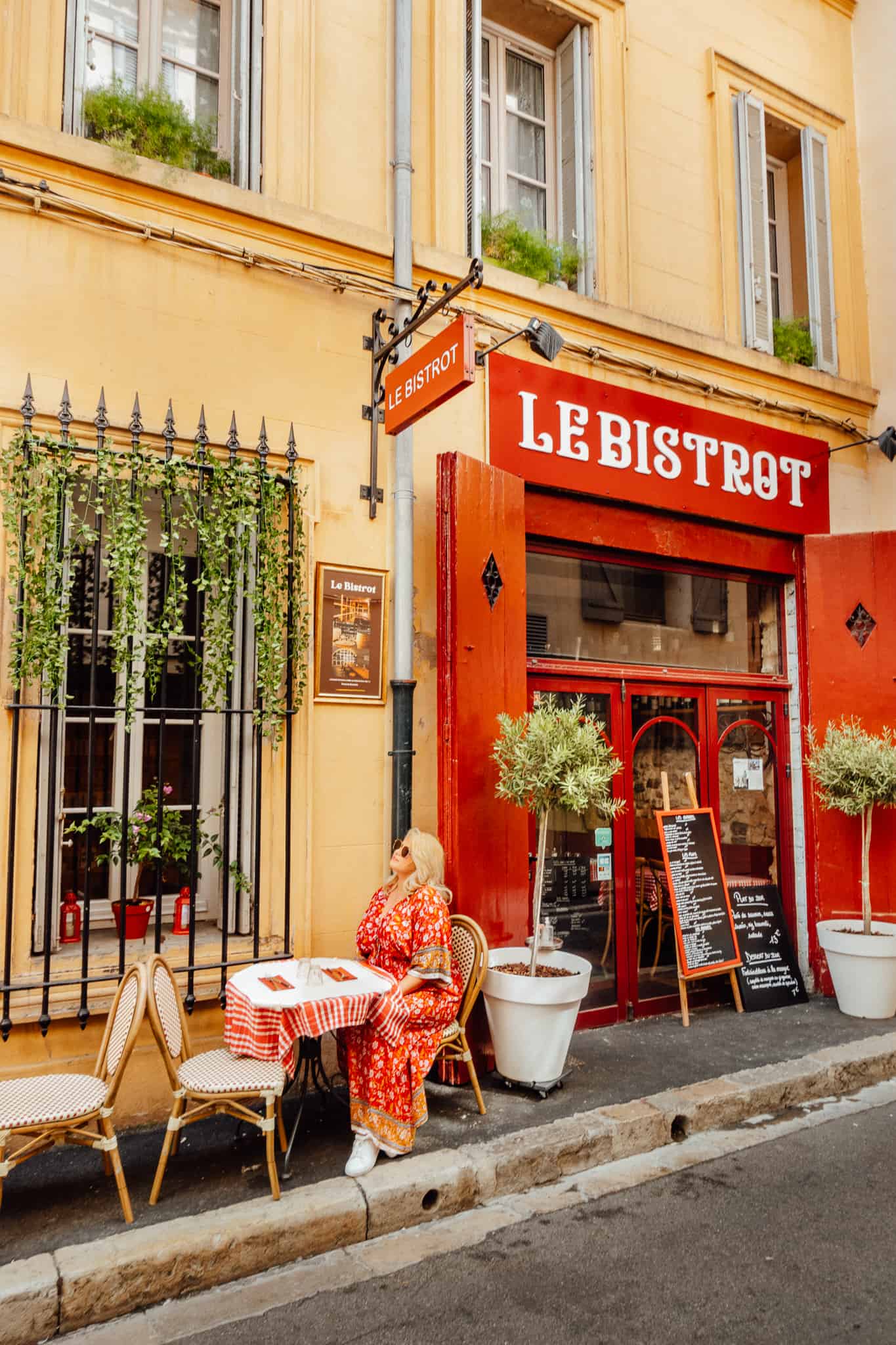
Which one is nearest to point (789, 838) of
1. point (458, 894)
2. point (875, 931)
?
point (875, 931)

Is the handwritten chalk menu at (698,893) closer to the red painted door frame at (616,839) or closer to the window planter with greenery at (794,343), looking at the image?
the red painted door frame at (616,839)

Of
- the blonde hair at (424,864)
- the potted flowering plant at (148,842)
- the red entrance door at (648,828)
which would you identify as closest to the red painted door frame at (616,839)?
the red entrance door at (648,828)

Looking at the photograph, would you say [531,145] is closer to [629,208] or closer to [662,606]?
[629,208]

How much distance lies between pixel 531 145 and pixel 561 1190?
6.85 metres

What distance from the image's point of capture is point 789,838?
23.5ft

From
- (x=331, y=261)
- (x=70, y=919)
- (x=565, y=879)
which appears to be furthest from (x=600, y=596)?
(x=70, y=919)

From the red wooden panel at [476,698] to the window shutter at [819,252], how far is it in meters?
3.99

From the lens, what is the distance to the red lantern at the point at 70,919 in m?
4.68

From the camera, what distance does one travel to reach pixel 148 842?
4613 millimetres

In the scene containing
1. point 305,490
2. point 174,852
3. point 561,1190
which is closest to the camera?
point 561,1190

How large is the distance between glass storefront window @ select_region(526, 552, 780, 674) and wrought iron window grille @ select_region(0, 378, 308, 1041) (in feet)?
6.10

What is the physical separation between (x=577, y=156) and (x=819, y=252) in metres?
2.53

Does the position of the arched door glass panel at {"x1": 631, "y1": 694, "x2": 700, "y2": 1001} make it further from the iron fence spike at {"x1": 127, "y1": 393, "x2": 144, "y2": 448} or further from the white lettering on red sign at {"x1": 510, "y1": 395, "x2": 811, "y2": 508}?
the iron fence spike at {"x1": 127, "y1": 393, "x2": 144, "y2": 448}

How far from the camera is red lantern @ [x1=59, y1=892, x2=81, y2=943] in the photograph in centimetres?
468
